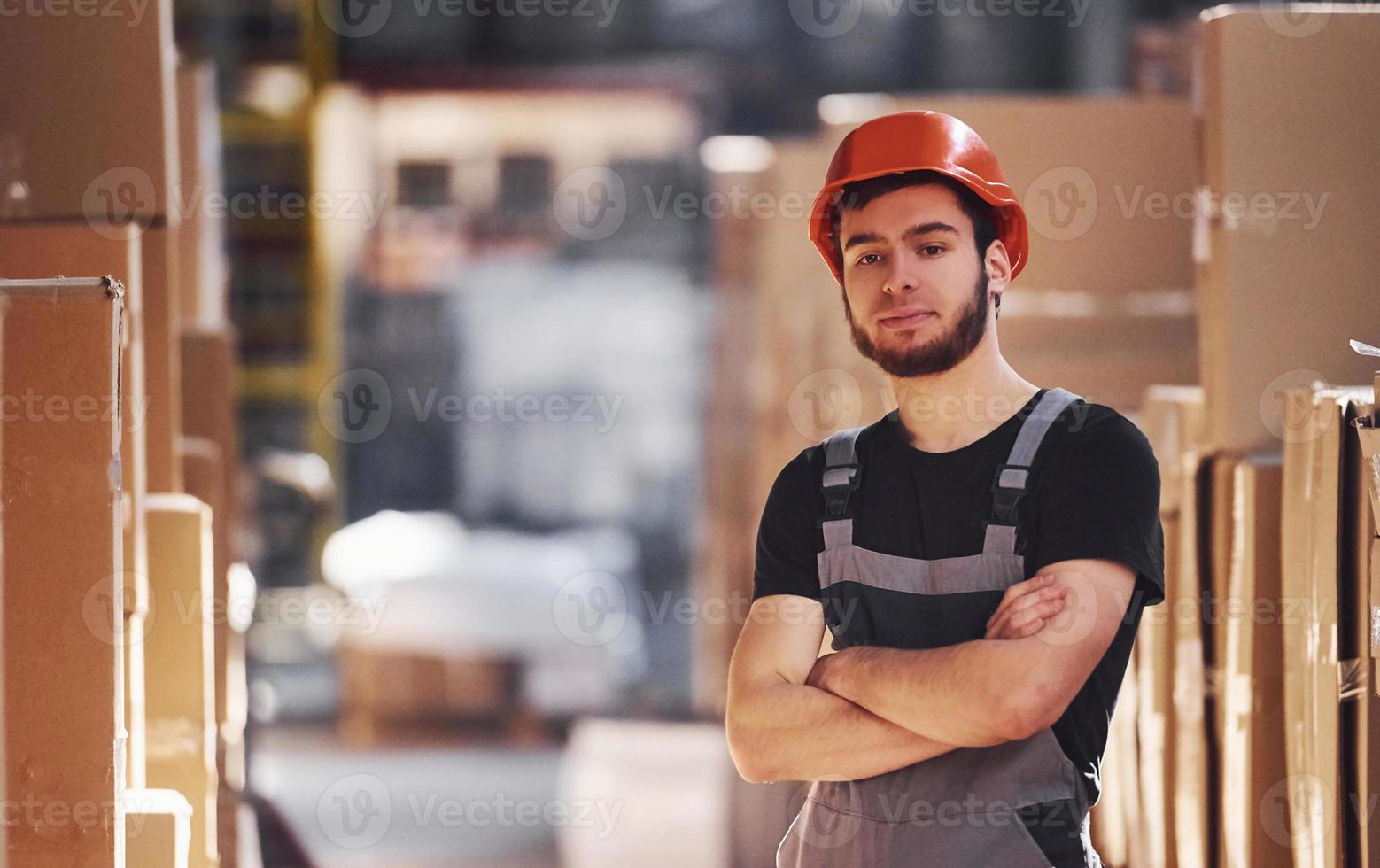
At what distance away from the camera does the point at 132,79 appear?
282cm

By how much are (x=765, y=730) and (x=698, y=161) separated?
626 centimetres

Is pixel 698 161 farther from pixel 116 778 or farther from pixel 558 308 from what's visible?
pixel 116 778

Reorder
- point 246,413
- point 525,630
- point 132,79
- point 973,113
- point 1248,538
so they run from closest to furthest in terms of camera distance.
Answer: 1. point 1248,538
2. point 132,79
3. point 973,113
4. point 525,630
5. point 246,413

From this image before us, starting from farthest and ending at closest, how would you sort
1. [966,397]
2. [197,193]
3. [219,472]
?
[197,193]
[219,472]
[966,397]

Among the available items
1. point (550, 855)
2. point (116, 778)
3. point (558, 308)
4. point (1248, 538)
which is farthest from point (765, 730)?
point (558, 308)

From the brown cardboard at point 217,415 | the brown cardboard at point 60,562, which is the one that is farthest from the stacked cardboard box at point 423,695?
the brown cardboard at point 60,562

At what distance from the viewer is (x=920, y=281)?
6.01ft

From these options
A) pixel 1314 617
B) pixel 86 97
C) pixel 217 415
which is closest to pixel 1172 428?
pixel 1314 617

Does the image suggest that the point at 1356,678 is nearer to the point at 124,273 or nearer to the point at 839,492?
the point at 839,492

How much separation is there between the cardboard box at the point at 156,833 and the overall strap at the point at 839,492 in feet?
4.15

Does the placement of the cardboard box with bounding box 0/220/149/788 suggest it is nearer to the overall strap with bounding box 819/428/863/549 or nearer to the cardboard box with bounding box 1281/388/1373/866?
the overall strap with bounding box 819/428/863/549

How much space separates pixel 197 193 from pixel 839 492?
102 inches

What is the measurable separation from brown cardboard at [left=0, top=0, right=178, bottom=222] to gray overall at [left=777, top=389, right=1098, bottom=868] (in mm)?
1686

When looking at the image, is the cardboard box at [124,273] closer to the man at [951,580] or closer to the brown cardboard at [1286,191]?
the man at [951,580]
